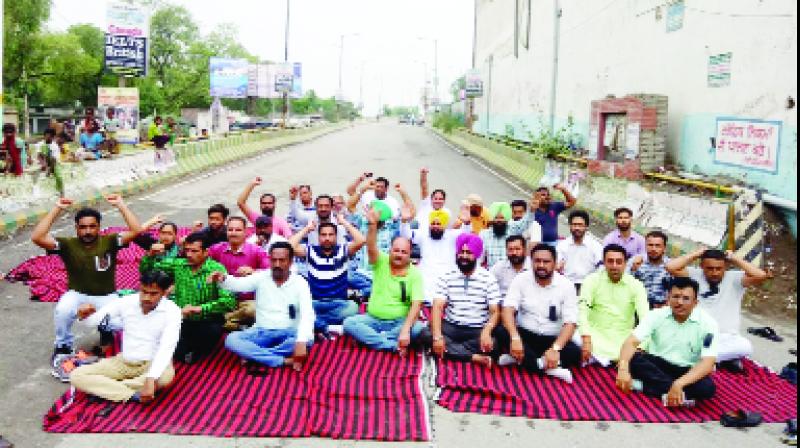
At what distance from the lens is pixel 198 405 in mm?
5848

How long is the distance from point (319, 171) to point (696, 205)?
1635cm

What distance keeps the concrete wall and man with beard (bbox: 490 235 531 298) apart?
4.00 meters

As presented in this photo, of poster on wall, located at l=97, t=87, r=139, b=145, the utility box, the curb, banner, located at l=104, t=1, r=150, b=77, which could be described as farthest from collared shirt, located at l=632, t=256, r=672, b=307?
poster on wall, located at l=97, t=87, r=139, b=145

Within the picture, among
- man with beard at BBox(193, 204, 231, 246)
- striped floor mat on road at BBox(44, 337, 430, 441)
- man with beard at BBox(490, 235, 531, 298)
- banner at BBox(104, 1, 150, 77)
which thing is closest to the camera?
striped floor mat on road at BBox(44, 337, 430, 441)

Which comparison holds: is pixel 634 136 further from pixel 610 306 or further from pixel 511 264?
pixel 610 306

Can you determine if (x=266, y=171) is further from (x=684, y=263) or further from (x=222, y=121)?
(x=222, y=121)

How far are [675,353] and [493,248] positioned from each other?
322 centimetres

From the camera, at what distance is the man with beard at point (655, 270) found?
7840 mm

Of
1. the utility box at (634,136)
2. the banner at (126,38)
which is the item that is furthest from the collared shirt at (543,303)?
the banner at (126,38)

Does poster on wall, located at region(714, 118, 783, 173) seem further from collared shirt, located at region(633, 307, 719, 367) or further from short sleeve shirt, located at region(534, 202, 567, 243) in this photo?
collared shirt, located at region(633, 307, 719, 367)

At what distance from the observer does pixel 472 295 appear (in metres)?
7.18

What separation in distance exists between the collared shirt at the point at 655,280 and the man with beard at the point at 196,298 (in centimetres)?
456

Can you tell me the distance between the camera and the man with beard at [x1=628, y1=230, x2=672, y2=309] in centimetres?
784

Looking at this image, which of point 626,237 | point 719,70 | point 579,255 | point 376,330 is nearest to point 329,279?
point 376,330
